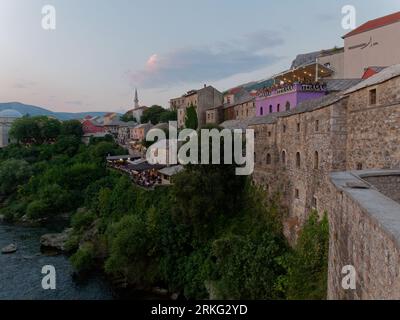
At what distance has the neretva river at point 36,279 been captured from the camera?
20.2 metres

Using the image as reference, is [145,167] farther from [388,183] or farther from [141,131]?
[388,183]

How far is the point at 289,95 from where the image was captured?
72.0 ft

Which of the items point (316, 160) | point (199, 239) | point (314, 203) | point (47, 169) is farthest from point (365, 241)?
point (47, 169)

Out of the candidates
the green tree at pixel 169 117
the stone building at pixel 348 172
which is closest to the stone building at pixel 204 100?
the green tree at pixel 169 117

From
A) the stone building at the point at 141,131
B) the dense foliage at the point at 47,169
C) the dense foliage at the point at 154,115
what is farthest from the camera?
the dense foliage at the point at 154,115

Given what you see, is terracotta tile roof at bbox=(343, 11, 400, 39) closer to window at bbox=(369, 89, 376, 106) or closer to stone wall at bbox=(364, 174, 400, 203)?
window at bbox=(369, 89, 376, 106)

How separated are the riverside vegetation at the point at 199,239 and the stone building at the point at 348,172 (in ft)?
4.68

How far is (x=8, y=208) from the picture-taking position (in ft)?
128

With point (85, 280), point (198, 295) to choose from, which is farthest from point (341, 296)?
point (85, 280)

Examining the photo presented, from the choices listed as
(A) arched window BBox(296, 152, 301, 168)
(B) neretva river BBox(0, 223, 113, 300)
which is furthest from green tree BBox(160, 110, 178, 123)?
(A) arched window BBox(296, 152, 301, 168)

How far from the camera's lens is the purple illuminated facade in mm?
21016

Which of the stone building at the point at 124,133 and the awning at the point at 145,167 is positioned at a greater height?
the stone building at the point at 124,133

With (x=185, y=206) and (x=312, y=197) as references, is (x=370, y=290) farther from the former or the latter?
(x=185, y=206)

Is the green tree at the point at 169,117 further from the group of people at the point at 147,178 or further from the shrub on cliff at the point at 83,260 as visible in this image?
the shrub on cliff at the point at 83,260
